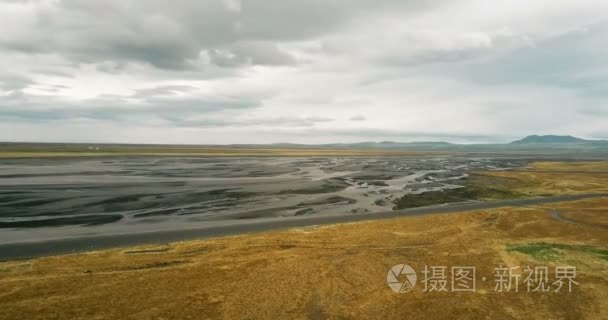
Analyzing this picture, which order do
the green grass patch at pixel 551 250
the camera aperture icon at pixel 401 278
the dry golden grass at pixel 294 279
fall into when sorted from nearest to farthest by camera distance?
the dry golden grass at pixel 294 279 → the camera aperture icon at pixel 401 278 → the green grass patch at pixel 551 250

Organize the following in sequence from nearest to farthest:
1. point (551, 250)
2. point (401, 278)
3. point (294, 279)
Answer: point (294, 279), point (401, 278), point (551, 250)

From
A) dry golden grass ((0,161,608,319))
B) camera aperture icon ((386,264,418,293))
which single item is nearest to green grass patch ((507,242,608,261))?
dry golden grass ((0,161,608,319))

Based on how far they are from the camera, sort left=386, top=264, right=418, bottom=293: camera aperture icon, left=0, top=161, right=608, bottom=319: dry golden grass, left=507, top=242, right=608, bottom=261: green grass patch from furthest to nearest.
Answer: left=507, top=242, right=608, bottom=261: green grass patch, left=386, top=264, right=418, bottom=293: camera aperture icon, left=0, top=161, right=608, bottom=319: dry golden grass

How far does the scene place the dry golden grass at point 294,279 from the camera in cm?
1361

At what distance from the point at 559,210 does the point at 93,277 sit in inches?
1581

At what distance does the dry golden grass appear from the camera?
13609 mm

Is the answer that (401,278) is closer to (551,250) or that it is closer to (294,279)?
(294,279)

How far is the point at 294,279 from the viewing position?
660 inches

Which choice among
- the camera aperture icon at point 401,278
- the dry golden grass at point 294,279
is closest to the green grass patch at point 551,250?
the dry golden grass at point 294,279

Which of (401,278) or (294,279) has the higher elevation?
(294,279)

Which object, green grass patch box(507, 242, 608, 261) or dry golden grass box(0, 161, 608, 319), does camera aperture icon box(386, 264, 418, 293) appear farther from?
green grass patch box(507, 242, 608, 261)

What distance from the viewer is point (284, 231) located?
26859 millimetres

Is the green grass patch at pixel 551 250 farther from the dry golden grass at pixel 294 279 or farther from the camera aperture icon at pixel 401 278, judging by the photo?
the camera aperture icon at pixel 401 278

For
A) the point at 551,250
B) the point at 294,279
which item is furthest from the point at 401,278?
the point at 551,250
